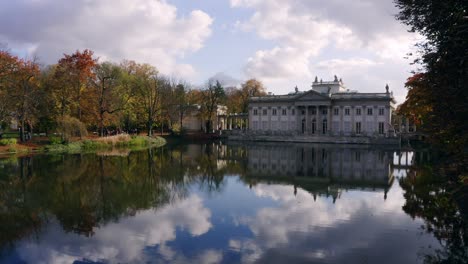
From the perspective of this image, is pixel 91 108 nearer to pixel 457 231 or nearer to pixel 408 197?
pixel 408 197

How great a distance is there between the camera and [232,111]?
244 ft

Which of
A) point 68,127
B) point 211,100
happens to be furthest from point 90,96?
point 211,100

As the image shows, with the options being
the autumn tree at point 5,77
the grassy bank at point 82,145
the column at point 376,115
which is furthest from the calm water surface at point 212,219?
the column at point 376,115

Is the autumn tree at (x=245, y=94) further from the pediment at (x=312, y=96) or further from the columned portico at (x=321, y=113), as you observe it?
the pediment at (x=312, y=96)

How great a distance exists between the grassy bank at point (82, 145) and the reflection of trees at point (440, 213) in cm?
2986

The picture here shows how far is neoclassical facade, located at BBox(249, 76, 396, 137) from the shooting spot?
5828 cm

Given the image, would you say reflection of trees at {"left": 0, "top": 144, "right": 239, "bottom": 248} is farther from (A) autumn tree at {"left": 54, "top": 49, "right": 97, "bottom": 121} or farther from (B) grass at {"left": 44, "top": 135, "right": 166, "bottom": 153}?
(A) autumn tree at {"left": 54, "top": 49, "right": 97, "bottom": 121}

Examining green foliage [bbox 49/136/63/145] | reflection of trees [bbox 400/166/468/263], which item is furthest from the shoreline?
reflection of trees [bbox 400/166/468/263]

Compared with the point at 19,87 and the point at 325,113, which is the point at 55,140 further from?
the point at 325,113

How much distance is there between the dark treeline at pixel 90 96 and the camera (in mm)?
35688

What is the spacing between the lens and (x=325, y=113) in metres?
62.3

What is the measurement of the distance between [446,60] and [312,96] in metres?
51.5

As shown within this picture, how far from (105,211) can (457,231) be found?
34.9ft

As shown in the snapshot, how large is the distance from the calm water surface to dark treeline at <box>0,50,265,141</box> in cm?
1809
